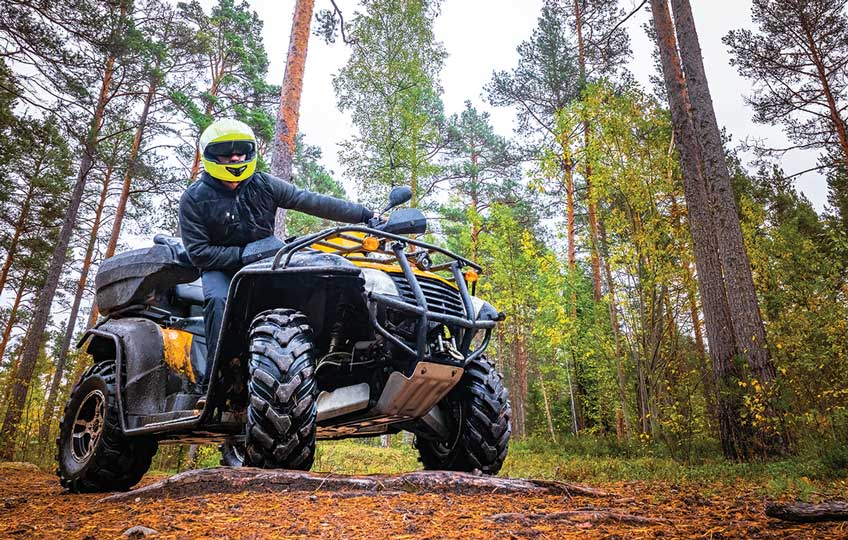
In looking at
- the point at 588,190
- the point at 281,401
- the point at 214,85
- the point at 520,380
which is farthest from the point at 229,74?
the point at 281,401

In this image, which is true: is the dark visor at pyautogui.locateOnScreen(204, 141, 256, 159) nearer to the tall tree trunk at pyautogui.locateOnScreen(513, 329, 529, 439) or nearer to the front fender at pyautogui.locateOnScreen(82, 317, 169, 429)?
the front fender at pyautogui.locateOnScreen(82, 317, 169, 429)

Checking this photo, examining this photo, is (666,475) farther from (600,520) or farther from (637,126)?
(637,126)

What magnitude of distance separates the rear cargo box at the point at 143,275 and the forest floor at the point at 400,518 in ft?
5.47

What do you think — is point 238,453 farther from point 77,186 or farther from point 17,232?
point 17,232

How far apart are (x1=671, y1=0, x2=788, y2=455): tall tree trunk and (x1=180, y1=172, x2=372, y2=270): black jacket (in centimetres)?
589

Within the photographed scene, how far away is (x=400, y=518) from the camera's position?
7.45 ft

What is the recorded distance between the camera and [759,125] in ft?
60.5

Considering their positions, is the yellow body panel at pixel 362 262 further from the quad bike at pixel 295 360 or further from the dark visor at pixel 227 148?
the dark visor at pixel 227 148

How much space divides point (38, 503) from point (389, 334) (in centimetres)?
261

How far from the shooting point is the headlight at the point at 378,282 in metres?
3.34

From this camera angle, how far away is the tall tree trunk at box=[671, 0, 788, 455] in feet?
23.0

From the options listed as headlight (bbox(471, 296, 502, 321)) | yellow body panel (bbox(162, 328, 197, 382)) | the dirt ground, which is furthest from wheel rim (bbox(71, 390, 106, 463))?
headlight (bbox(471, 296, 502, 321))

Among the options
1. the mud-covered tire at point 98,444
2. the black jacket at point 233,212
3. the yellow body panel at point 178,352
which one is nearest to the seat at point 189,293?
the yellow body panel at point 178,352

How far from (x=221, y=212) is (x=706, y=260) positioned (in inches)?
282
